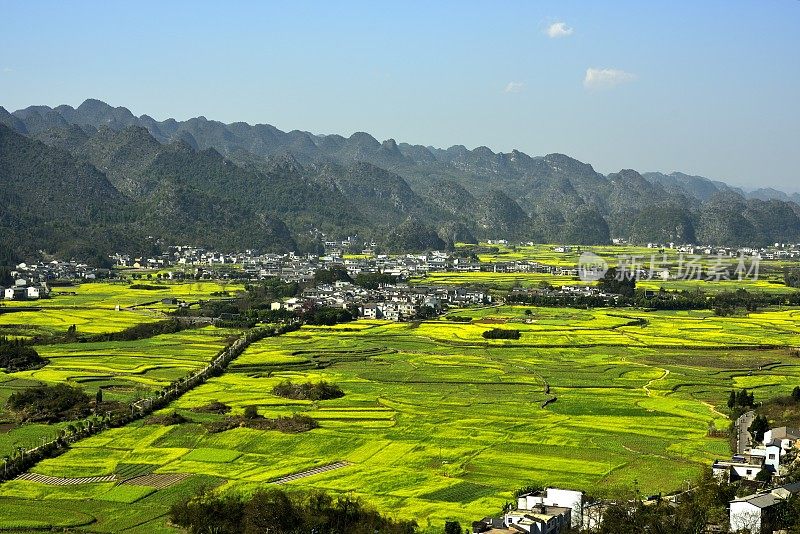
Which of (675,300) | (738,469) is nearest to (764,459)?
(738,469)

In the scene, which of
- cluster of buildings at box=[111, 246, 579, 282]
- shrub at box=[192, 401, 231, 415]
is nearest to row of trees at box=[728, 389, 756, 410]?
shrub at box=[192, 401, 231, 415]

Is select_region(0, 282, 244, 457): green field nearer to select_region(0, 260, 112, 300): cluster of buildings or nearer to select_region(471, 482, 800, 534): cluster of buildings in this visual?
select_region(0, 260, 112, 300): cluster of buildings

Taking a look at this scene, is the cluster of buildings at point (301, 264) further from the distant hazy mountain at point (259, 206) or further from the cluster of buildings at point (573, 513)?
the cluster of buildings at point (573, 513)

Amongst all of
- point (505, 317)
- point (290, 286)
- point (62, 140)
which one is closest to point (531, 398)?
point (505, 317)

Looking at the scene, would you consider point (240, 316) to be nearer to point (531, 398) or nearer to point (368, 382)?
point (368, 382)

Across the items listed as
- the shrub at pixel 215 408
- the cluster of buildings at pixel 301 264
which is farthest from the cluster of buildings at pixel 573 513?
the cluster of buildings at pixel 301 264

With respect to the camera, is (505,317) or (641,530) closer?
(641,530)
